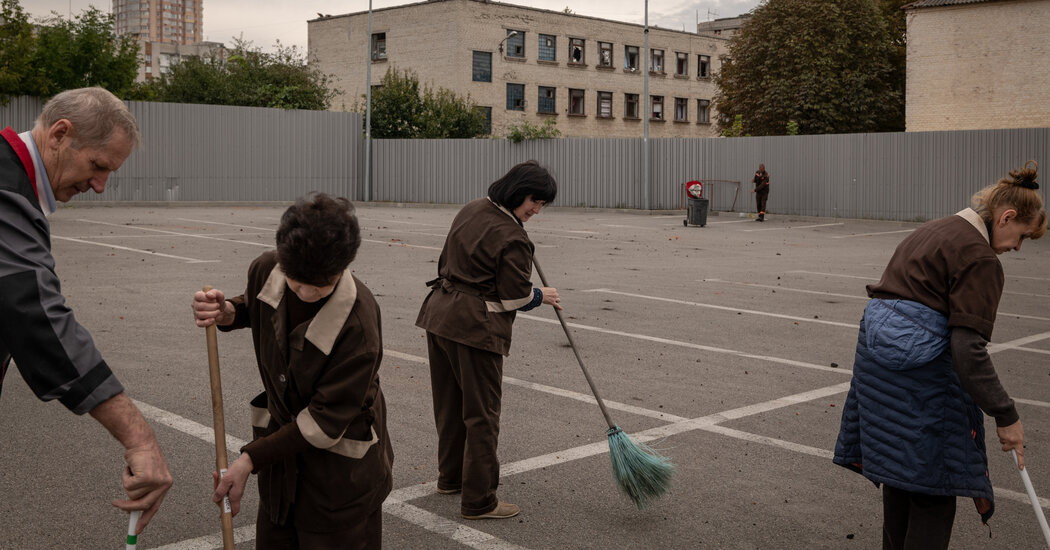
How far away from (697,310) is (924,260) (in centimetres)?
795

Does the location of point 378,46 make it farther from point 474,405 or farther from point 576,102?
point 474,405

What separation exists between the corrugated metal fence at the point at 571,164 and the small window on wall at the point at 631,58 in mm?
29908

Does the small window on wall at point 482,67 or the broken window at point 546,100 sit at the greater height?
the small window on wall at point 482,67

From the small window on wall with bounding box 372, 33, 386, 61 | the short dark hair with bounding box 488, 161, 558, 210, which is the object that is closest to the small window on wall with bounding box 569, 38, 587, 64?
the small window on wall with bounding box 372, 33, 386, 61

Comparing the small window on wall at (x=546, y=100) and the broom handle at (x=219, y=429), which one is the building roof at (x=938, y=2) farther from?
the broom handle at (x=219, y=429)

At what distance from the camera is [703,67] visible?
7269cm

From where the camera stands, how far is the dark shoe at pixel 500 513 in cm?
488

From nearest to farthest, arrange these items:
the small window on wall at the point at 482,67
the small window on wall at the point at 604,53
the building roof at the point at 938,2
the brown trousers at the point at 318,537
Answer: the brown trousers at the point at 318,537 < the building roof at the point at 938,2 < the small window on wall at the point at 482,67 < the small window on wall at the point at 604,53

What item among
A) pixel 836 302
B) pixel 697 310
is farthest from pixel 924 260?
pixel 836 302

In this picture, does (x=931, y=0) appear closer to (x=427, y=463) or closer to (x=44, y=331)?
(x=427, y=463)

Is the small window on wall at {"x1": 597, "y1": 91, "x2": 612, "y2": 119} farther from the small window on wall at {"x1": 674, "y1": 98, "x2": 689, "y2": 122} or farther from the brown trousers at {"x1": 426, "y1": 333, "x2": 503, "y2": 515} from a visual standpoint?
the brown trousers at {"x1": 426, "y1": 333, "x2": 503, "y2": 515}

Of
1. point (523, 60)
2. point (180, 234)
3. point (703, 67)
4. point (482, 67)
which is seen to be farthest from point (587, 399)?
point (703, 67)

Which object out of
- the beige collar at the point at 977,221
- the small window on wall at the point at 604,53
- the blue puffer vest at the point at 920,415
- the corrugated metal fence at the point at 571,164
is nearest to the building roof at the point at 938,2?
the corrugated metal fence at the point at 571,164

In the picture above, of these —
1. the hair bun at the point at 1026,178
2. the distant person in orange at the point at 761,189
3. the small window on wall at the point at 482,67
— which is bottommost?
the hair bun at the point at 1026,178
